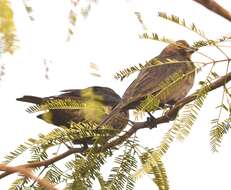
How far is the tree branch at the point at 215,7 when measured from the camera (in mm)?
1611

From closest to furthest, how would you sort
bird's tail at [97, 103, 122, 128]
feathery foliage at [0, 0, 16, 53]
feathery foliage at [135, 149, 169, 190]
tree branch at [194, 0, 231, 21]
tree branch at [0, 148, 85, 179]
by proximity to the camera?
1. feathery foliage at [0, 0, 16, 53]
2. tree branch at [194, 0, 231, 21]
3. feathery foliage at [135, 149, 169, 190]
4. bird's tail at [97, 103, 122, 128]
5. tree branch at [0, 148, 85, 179]

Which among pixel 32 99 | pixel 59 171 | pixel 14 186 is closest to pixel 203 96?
pixel 59 171

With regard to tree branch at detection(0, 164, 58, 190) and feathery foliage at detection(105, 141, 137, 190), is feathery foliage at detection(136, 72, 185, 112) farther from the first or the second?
tree branch at detection(0, 164, 58, 190)

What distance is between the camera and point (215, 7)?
5.67ft

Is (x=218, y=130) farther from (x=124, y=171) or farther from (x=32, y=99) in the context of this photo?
(x=32, y=99)

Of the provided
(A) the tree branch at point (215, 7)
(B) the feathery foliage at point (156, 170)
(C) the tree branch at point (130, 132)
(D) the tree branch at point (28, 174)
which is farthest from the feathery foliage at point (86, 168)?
(D) the tree branch at point (28, 174)

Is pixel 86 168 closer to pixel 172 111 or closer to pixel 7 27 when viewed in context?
pixel 172 111

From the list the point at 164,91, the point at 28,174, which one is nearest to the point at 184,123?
the point at 164,91

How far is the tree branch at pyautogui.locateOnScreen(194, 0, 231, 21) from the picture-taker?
1.61 meters

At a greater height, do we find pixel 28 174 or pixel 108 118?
pixel 108 118

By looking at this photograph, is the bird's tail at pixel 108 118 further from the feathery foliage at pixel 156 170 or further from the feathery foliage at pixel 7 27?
the feathery foliage at pixel 7 27

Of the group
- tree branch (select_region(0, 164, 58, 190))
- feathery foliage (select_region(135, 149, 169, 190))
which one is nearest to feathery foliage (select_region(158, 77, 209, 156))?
feathery foliage (select_region(135, 149, 169, 190))

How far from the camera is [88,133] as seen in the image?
2.57 metres

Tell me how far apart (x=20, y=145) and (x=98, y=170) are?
375 mm
